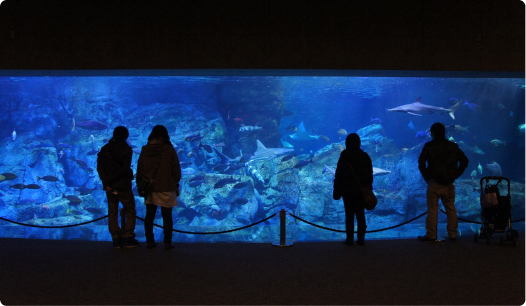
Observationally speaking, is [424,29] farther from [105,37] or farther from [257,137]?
[257,137]

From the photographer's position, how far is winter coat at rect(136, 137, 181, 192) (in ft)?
18.0

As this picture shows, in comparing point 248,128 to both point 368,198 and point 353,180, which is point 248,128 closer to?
point 353,180

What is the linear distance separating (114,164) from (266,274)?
3127 millimetres

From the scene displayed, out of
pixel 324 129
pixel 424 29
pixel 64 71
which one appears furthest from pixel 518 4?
pixel 324 129

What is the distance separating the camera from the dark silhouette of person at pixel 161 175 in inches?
Result: 216

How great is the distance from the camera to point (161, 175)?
5496 millimetres

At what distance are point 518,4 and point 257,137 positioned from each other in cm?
1149

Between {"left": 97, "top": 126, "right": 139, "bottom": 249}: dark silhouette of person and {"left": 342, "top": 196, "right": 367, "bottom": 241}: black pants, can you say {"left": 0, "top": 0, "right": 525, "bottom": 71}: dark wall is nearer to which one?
{"left": 97, "top": 126, "right": 139, "bottom": 249}: dark silhouette of person

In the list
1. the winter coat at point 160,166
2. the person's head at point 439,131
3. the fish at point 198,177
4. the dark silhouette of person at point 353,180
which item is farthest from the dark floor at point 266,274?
the fish at point 198,177

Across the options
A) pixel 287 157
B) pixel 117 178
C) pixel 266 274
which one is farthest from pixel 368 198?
pixel 287 157

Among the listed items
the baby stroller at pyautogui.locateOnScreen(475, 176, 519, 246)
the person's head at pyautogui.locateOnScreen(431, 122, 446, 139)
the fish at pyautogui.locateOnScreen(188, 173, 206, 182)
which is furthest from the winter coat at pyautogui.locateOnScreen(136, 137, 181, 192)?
the fish at pyautogui.locateOnScreen(188, 173, 206, 182)

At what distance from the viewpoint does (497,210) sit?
557 cm

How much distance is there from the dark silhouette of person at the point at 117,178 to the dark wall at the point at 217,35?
6.41ft

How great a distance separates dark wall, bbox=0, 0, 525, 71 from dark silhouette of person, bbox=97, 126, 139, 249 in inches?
77.0
